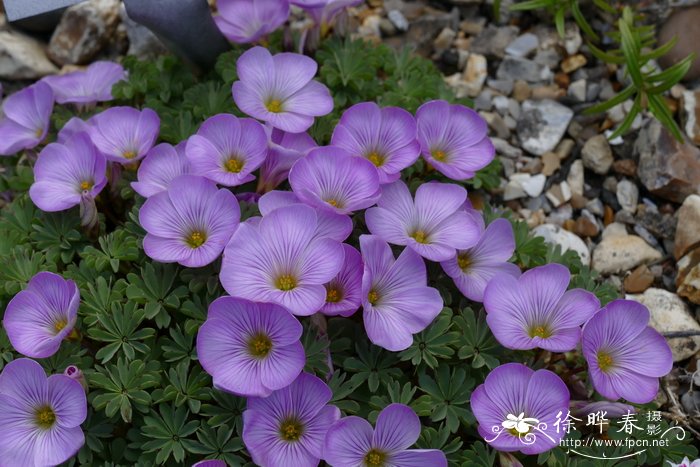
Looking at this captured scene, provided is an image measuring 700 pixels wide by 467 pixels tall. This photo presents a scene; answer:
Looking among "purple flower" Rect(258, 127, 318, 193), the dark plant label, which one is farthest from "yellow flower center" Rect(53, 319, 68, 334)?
the dark plant label

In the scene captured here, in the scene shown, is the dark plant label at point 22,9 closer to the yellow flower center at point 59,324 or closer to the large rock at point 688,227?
the yellow flower center at point 59,324

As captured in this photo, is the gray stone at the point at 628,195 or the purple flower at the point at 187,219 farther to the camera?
the gray stone at the point at 628,195

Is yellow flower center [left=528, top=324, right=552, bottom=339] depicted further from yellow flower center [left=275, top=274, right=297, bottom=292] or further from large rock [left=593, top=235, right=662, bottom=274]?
large rock [left=593, top=235, right=662, bottom=274]

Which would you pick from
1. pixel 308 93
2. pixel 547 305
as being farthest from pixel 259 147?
pixel 547 305

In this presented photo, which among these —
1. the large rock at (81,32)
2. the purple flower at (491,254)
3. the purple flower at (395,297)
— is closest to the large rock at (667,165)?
the purple flower at (491,254)

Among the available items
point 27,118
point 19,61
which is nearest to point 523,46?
point 27,118
